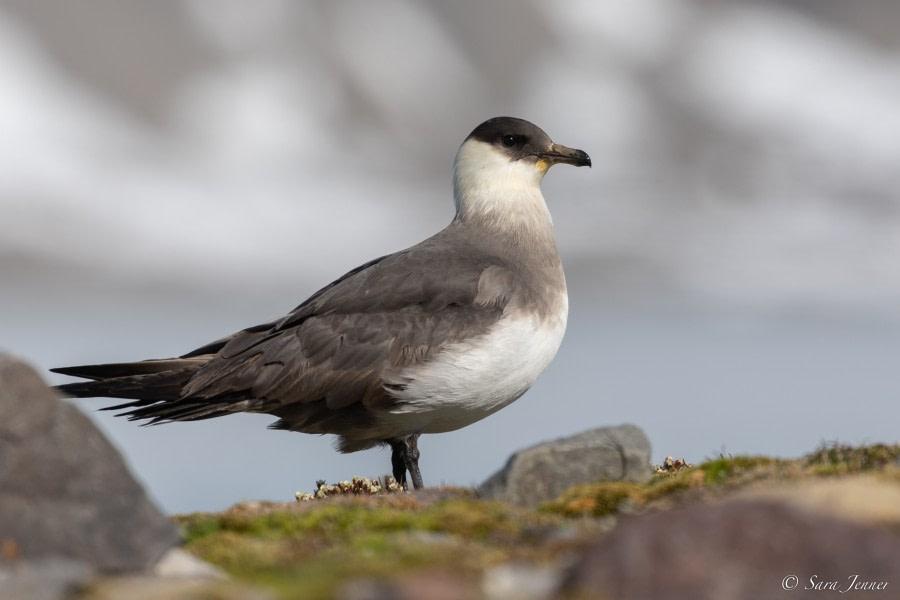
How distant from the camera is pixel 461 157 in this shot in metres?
11.5

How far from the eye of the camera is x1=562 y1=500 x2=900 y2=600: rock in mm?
4406

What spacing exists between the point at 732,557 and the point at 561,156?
7237 mm

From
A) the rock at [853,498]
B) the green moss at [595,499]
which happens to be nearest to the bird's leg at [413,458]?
the green moss at [595,499]

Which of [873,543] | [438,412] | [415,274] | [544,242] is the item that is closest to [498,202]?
[544,242]

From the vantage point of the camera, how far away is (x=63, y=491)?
6008mm

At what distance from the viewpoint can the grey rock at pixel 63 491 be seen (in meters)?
5.87

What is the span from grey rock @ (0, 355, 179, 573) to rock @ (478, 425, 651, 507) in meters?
2.76

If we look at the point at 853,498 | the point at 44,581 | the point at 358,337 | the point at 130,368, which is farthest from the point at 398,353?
the point at 44,581

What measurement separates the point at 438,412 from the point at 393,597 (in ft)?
18.7

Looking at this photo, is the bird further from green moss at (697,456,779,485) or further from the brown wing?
green moss at (697,456,779,485)

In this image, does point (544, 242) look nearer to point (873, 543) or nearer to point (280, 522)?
point (280, 522)

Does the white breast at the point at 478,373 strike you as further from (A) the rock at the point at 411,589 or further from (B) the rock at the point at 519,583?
(A) the rock at the point at 411,589

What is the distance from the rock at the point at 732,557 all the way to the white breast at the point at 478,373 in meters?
4.81

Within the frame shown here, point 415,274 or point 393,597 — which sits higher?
point 415,274
